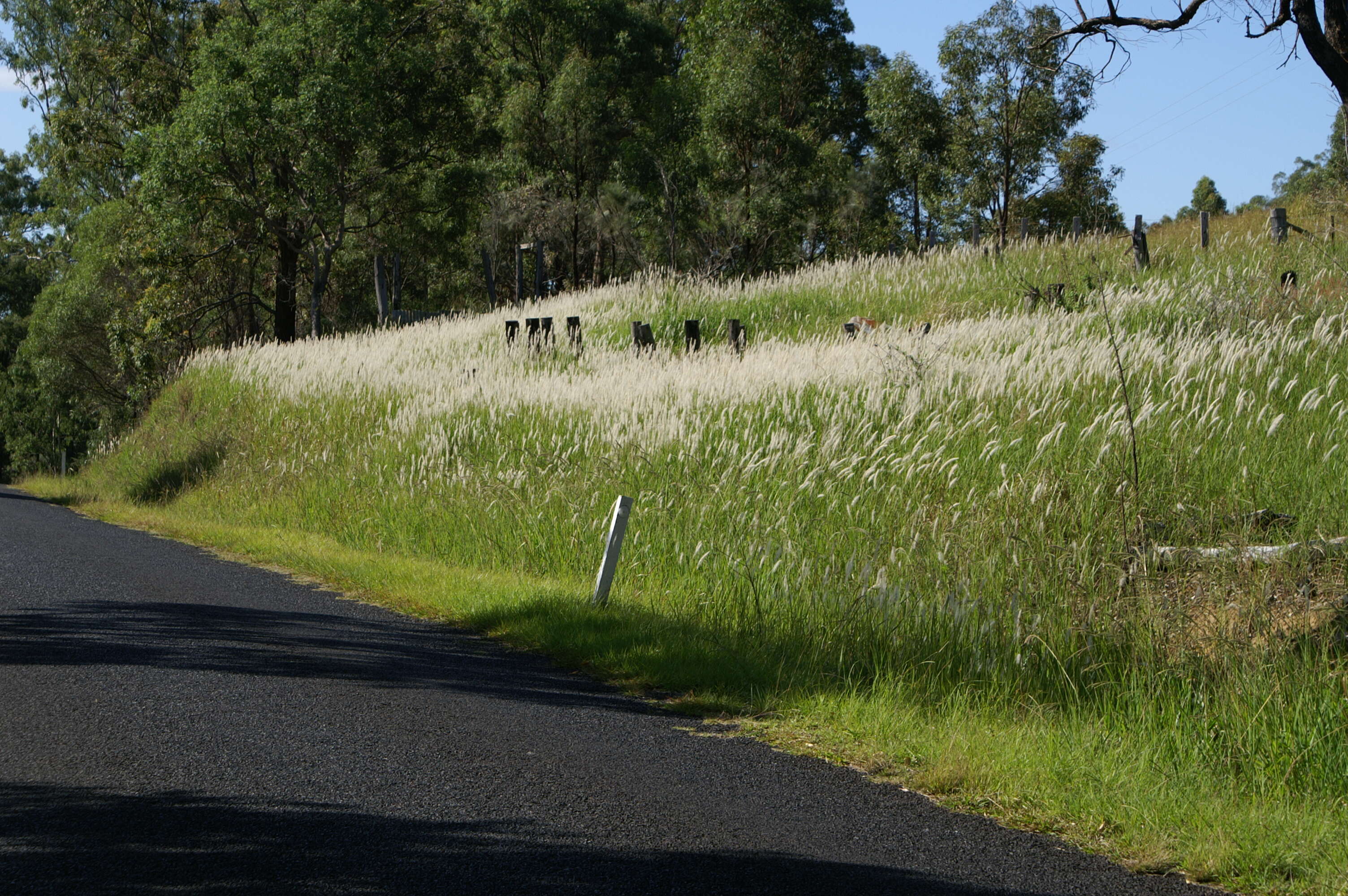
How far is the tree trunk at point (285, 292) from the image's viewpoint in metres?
34.2

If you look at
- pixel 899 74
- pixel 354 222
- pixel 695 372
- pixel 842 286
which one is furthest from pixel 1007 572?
pixel 899 74

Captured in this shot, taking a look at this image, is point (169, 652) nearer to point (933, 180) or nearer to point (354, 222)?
point (354, 222)

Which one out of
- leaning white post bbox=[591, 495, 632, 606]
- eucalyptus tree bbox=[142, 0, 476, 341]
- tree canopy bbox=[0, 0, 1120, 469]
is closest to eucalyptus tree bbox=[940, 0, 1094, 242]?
tree canopy bbox=[0, 0, 1120, 469]

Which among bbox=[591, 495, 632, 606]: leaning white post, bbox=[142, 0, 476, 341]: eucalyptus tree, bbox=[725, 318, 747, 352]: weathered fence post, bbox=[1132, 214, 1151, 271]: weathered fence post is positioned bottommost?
bbox=[591, 495, 632, 606]: leaning white post

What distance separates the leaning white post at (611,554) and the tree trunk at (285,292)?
26984 mm

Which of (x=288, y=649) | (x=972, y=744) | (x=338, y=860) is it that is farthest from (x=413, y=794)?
(x=288, y=649)

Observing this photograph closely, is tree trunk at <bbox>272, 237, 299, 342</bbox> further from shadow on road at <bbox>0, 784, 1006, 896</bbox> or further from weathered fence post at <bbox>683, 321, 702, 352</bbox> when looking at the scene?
shadow on road at <bbox>0, 784, 1006, 896</bbox>

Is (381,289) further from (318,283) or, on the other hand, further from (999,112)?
(999,112)

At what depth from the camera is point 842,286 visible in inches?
829

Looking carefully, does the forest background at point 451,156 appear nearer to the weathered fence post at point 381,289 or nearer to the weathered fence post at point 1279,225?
the weathered fence post at point 381,289

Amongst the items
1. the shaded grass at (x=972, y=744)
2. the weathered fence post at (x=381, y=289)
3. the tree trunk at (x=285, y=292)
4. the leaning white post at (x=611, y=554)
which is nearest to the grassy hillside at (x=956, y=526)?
the shaded grass at (x=972, y=744)

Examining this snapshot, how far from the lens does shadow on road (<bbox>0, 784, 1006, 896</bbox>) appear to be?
12.6ft

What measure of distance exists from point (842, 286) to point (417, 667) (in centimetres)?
1535

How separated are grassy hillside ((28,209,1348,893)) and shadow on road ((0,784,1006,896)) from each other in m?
1.32
